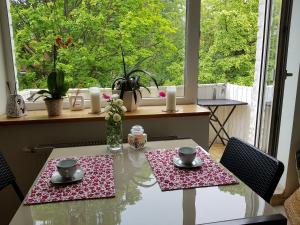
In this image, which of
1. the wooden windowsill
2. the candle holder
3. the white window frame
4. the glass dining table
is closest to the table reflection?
the glass dining table

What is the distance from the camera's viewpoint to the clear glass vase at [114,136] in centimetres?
142

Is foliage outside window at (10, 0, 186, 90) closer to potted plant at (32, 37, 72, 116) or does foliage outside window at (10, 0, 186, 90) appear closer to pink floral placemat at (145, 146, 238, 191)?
potted plant at (32, 37, 72, 116)

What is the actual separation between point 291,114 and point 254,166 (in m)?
1.27

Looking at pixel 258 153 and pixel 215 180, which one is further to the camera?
pixel 258 153

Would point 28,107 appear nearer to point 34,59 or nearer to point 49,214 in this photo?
point 34,59

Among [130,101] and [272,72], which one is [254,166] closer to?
[130,101]

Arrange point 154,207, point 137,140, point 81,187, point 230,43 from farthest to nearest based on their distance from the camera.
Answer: point 230,43
point 137,140
point 81,187
point 154,207

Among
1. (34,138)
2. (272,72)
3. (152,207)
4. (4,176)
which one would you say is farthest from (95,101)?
(272,72)

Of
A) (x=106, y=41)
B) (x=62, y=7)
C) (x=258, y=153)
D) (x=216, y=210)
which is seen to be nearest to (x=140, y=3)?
(x=106, y=41)

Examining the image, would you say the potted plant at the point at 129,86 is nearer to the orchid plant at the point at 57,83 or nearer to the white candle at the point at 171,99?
the white candle at the point at 171,99

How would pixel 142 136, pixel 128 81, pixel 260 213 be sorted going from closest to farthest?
pixel 260 213 < pixel 142 136 < pixel 128 81

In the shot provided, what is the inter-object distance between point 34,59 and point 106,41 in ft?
1.86

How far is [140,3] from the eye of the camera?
2.01 metres

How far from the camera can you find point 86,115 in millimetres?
1828
